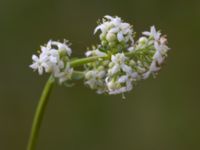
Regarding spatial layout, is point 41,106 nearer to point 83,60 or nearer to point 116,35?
point 83,60

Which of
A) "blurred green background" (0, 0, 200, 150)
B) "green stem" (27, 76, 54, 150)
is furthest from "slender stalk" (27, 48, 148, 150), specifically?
"blurred green background" (0, 0, 200, 150)

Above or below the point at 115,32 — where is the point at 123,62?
below

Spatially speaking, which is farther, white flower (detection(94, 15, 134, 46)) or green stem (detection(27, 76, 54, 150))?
white flower (detection(94, 15, 134, 46))

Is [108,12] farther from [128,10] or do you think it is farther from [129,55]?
[129,55]

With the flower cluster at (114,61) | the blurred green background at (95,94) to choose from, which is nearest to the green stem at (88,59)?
the flower cluster at (114,61)

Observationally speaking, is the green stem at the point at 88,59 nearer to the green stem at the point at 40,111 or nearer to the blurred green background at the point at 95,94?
the green stem at the point at 40,111

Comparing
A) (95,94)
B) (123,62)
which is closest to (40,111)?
(123,62)

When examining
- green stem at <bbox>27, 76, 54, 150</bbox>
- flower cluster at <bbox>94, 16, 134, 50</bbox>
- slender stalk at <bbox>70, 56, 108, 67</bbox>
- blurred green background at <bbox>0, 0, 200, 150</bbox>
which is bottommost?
green stem at <bbox>27, 76, 54, 150</bbox>

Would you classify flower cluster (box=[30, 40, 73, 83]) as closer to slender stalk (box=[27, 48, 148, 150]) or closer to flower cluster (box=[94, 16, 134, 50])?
slender stalk (box=[27, 48, 148, 150])
